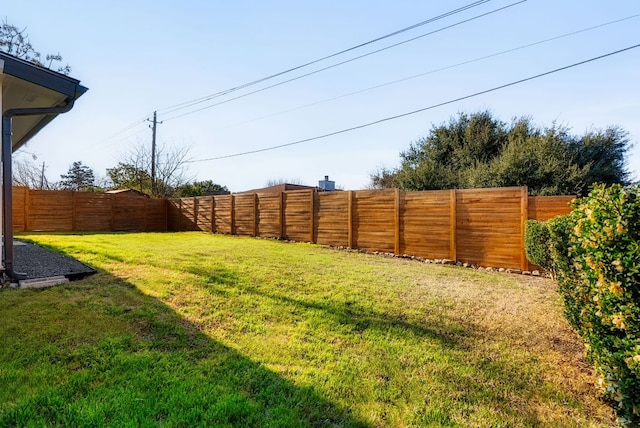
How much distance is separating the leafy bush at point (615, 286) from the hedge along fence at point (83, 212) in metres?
17.2

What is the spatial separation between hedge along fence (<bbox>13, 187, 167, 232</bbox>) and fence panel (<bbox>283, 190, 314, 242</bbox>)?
8.94 m

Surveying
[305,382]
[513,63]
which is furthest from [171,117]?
[305,382]

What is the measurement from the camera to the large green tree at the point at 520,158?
37.2 ft

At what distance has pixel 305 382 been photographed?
92.4 inches

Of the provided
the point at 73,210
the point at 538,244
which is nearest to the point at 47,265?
the point at 538,244

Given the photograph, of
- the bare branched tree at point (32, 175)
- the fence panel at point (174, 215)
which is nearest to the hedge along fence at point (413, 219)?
the fence panel at point (174, 215)

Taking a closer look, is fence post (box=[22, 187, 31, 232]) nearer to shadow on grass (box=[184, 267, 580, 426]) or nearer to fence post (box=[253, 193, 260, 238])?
fence post (box=[253, 193, 260, 238])

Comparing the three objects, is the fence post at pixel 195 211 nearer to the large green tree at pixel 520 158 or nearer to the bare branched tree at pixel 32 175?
the large green tree at pixel 520 158

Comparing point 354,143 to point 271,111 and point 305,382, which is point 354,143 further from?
point 305,382

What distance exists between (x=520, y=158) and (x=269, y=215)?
9.16m

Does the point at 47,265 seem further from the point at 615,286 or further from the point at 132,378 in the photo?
the point at 615,286

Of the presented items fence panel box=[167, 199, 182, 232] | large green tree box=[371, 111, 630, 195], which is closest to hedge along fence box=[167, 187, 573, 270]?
large green tree box=[371, 111, 630, 195]

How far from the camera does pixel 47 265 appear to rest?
520 cm

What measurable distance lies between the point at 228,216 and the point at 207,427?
1253cm
